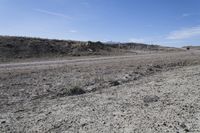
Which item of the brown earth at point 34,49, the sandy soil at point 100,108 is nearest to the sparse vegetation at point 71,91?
the sandy soil at point 100,108

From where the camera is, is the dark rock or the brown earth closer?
the dark rock

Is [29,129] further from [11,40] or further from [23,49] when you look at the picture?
[11,40]

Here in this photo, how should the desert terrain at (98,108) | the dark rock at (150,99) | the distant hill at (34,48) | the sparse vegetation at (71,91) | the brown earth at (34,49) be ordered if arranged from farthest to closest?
1. the distant hill at (34,48)
2. the brown earth at (34,49)
3. the sparse vegetation at (71,91)
4. the dark rock at (150,99)
5. the desert terrain at (98,108)

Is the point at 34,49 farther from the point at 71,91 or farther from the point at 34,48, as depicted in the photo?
the point at 71,91

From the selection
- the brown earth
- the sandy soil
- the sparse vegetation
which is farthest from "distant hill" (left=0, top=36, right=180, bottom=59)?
the sparse vegetation

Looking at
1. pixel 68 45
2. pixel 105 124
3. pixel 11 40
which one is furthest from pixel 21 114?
pixel 68 45

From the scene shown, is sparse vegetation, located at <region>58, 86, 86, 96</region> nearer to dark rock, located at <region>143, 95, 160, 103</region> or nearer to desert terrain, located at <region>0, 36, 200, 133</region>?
desert terrain, located at <region>0, 36, 200, 133</region>

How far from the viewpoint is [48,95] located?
10.2 meters

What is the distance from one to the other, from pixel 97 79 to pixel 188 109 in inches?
266

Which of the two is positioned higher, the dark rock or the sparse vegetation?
the dark rock

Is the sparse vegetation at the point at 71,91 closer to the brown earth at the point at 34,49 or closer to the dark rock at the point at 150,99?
the dark rock at the point at 150,99

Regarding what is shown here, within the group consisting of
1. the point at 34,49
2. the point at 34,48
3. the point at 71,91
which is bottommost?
the point at 71,91

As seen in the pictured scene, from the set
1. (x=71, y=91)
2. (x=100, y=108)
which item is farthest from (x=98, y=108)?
(x=71, y=91)

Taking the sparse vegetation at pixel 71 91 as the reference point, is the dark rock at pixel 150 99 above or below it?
above
